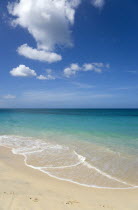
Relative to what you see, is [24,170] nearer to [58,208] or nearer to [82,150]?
[58,208]

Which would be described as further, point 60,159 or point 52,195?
point 60,159

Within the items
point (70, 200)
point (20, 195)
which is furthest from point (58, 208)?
point (20, 195)

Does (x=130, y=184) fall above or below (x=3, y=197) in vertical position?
below

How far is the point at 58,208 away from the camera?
14.0ft

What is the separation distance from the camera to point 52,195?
16.6 ft

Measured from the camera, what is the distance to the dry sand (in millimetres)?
4379

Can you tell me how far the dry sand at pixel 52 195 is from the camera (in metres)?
4.38

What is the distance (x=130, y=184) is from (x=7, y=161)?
22.1ft

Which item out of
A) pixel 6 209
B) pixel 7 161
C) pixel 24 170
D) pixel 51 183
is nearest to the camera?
pixel 6 209

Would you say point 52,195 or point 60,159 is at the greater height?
point 52,195

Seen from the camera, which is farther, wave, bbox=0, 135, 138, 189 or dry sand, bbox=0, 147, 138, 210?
wave, bbox=0, 135, 138, 189

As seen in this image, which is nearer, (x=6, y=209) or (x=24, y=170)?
(x=6, y=209)

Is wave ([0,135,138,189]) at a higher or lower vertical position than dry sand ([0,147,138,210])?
lower

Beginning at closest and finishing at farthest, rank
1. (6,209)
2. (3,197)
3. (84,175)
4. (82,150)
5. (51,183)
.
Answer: (6,209) → (3,197) → (51,183) → (84,175) → (82,150)
